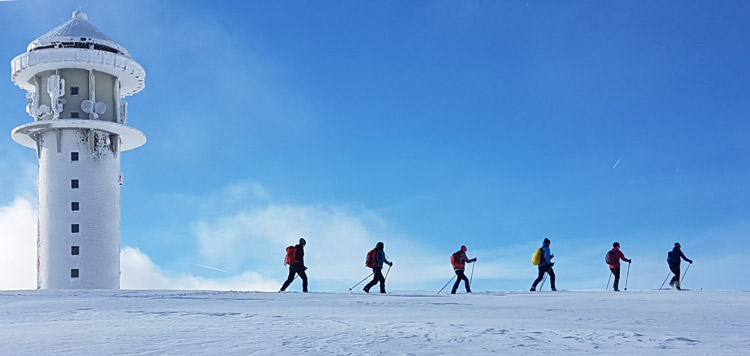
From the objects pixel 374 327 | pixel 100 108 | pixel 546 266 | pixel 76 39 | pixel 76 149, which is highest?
pixel 76 39

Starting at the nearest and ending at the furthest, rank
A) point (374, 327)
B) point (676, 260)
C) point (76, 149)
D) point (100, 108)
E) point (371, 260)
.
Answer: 1. point (374, 327)
2. point (371, 260)
3. point (676, 260)
4. point (76, 149)
5. point (100, 108)

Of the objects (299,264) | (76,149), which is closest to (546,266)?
(299,264)

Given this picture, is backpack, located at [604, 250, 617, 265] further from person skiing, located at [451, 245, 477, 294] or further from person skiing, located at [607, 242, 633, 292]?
person skiing, located at [451, 245, 477, 294]

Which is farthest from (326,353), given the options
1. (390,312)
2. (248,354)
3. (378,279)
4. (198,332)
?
(378,279)

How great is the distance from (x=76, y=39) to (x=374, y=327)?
2880 centimetres

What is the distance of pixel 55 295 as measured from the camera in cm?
2181

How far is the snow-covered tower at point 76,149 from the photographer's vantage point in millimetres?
34281

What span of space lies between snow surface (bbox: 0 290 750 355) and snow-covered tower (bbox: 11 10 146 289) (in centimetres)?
1635

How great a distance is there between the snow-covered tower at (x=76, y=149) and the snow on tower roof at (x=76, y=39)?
45 millimetres

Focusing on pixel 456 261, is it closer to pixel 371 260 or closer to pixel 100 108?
pixel 371 260

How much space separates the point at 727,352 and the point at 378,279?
14.2 metres

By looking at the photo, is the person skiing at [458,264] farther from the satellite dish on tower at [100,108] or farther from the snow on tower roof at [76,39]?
the snow on tower roof at [76,39]

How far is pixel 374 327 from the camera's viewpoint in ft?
37.4

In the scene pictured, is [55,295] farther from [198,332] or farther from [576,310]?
[576,310]
